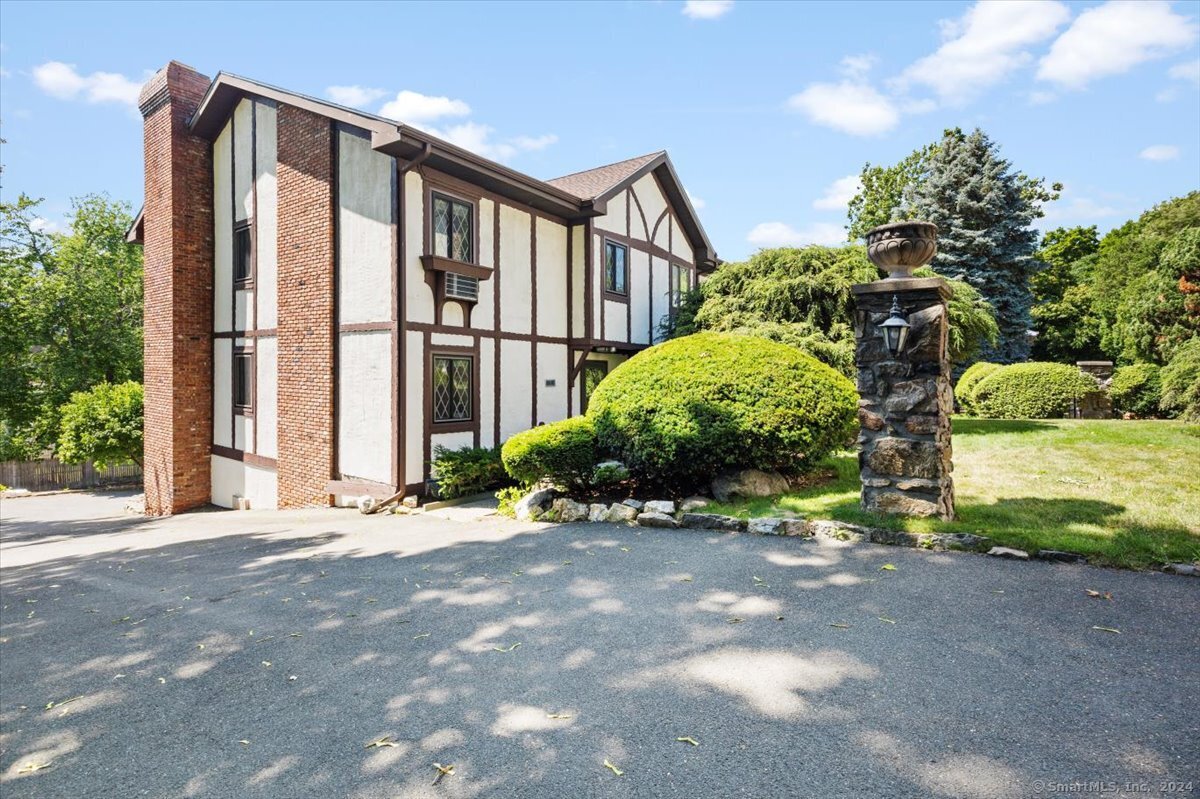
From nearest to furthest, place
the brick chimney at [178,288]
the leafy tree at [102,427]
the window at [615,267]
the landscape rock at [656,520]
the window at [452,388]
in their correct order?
the landscape rock at [656,520]
the window at [452,388]
the brick chimney at [178,288]
the window at [615,267]
the leafy tree at [102,427]

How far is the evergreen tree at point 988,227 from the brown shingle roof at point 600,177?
48.5ft

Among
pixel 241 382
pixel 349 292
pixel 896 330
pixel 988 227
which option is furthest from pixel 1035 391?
pixel 241 382

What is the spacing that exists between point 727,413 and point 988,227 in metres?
22.8

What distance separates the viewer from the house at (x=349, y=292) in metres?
10.1

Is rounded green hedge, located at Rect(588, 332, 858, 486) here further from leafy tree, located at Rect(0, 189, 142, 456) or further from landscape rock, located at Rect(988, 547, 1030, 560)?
leafy tree, located at Rect(0, 189, 142, 456)

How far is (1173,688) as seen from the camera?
10.7 feet

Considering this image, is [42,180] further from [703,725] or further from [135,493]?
[703,725]

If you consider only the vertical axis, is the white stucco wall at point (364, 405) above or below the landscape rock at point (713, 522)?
above

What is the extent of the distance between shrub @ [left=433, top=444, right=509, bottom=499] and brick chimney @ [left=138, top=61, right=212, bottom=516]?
22.7ft

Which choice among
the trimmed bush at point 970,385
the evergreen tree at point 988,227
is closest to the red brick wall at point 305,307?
the trimmed bush at point 970,385

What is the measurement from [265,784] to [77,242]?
2998cm

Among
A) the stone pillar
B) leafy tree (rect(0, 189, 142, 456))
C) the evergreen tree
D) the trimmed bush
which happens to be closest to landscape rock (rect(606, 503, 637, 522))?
the stone pillar

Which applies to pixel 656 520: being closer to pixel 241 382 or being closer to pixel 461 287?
pixel 461 287

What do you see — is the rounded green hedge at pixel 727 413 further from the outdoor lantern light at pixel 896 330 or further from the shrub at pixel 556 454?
the outdoor lantern light at pixel 896 330
